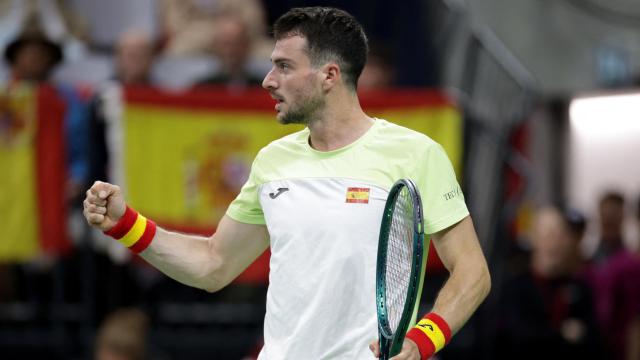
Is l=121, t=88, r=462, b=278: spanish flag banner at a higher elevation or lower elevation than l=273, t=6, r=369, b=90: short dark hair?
lower

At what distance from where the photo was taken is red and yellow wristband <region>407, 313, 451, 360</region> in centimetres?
477

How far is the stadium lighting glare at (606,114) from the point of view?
590 inches

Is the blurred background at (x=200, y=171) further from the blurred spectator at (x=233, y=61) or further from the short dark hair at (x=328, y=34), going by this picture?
the short dark hair at (x=328, y=34)

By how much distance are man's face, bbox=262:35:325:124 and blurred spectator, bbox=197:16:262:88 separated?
523 cm

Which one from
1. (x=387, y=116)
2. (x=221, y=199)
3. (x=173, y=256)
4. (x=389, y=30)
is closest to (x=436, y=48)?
(x=389, y=30)

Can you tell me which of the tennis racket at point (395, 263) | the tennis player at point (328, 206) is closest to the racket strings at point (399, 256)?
the tennis racket at point (395, 263)

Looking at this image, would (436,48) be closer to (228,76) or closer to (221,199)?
(228,76)

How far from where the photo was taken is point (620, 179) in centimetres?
1522

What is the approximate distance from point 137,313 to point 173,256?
149 inches

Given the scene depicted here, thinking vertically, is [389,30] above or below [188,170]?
above

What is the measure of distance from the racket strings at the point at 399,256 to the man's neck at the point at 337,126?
0.47 metres

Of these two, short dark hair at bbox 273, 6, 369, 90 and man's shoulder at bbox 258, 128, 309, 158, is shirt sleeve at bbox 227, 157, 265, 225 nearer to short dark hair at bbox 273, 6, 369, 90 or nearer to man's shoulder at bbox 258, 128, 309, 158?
man's shoulder at bbox 258, 128, 309, 158

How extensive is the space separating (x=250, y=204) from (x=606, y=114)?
10118mm

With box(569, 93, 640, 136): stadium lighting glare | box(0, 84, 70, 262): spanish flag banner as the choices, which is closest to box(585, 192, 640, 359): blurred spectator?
box(0, 84, 70, 262): spanish flag banner
